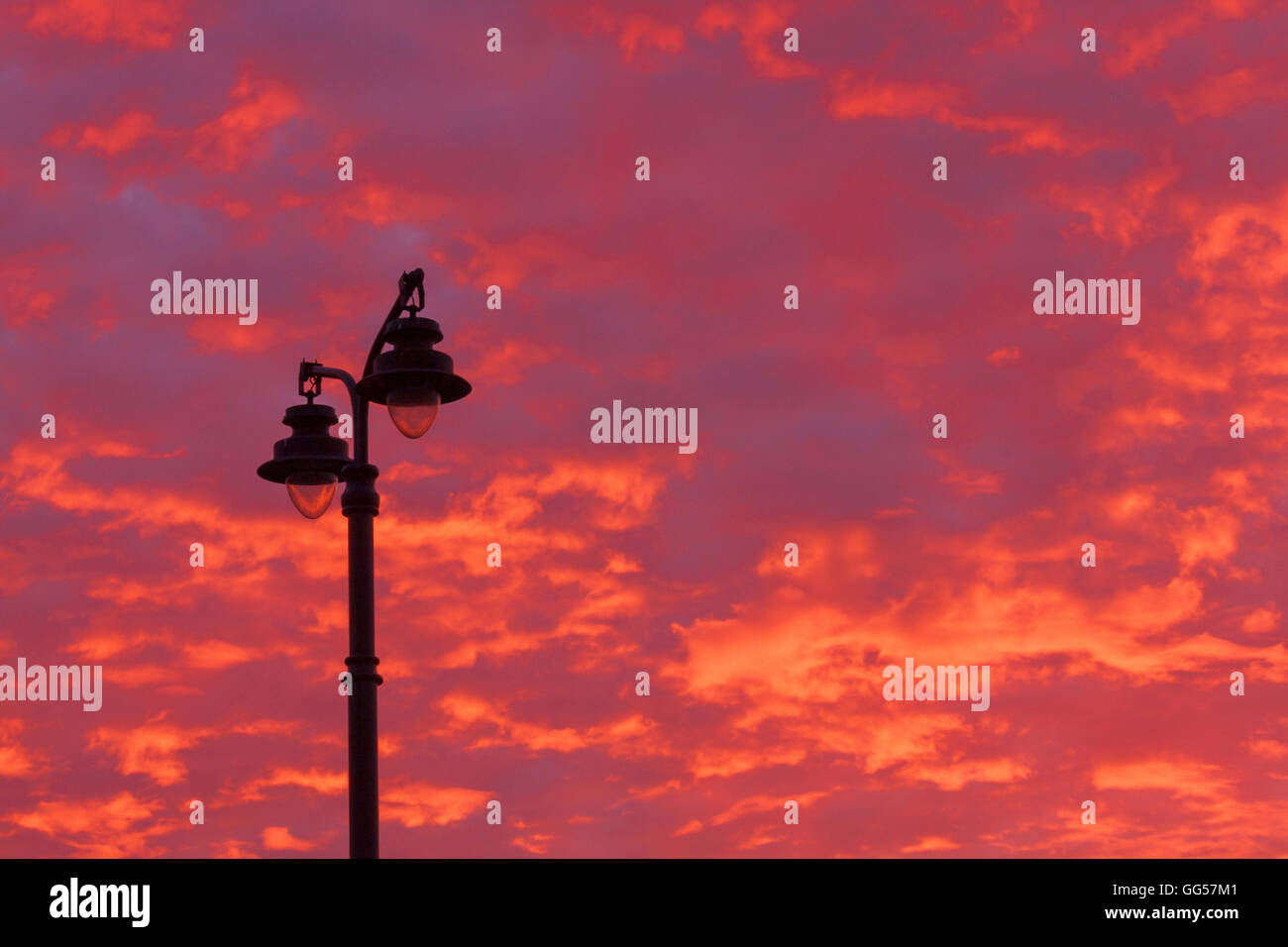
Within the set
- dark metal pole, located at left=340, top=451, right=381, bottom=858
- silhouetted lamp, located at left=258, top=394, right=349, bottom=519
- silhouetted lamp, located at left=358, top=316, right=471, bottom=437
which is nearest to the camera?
dark metal pole, located at left=340, top=451, right=381, bottom=858

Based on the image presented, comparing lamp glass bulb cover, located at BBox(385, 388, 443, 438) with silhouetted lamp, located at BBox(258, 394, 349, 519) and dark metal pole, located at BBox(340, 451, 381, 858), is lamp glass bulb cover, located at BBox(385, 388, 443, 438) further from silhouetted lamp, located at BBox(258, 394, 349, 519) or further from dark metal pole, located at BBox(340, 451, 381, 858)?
silhouetted lamp, located at BBox(258, 394, 349, 519)

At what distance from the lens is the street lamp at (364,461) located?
14.0 metres

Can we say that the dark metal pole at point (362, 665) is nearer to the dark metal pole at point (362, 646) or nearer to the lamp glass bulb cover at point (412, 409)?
the dark metal pole at point (362, 646)

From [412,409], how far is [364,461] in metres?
0.60

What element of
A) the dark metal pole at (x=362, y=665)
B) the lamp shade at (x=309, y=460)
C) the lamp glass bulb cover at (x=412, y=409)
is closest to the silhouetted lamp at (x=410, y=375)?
the lamp glass bulb cover at (x=412, y=409)

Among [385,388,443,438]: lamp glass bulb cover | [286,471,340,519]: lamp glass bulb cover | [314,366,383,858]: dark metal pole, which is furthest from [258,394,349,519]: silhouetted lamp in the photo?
[385,388,443,438]: lamp glass bulb cover

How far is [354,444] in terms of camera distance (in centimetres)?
1516

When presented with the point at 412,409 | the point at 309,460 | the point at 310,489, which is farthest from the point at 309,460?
the point at 412,409

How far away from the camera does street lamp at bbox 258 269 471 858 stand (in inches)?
550

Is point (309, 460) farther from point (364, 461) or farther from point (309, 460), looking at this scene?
point (364, 461)

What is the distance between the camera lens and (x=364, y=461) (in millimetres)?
15031
